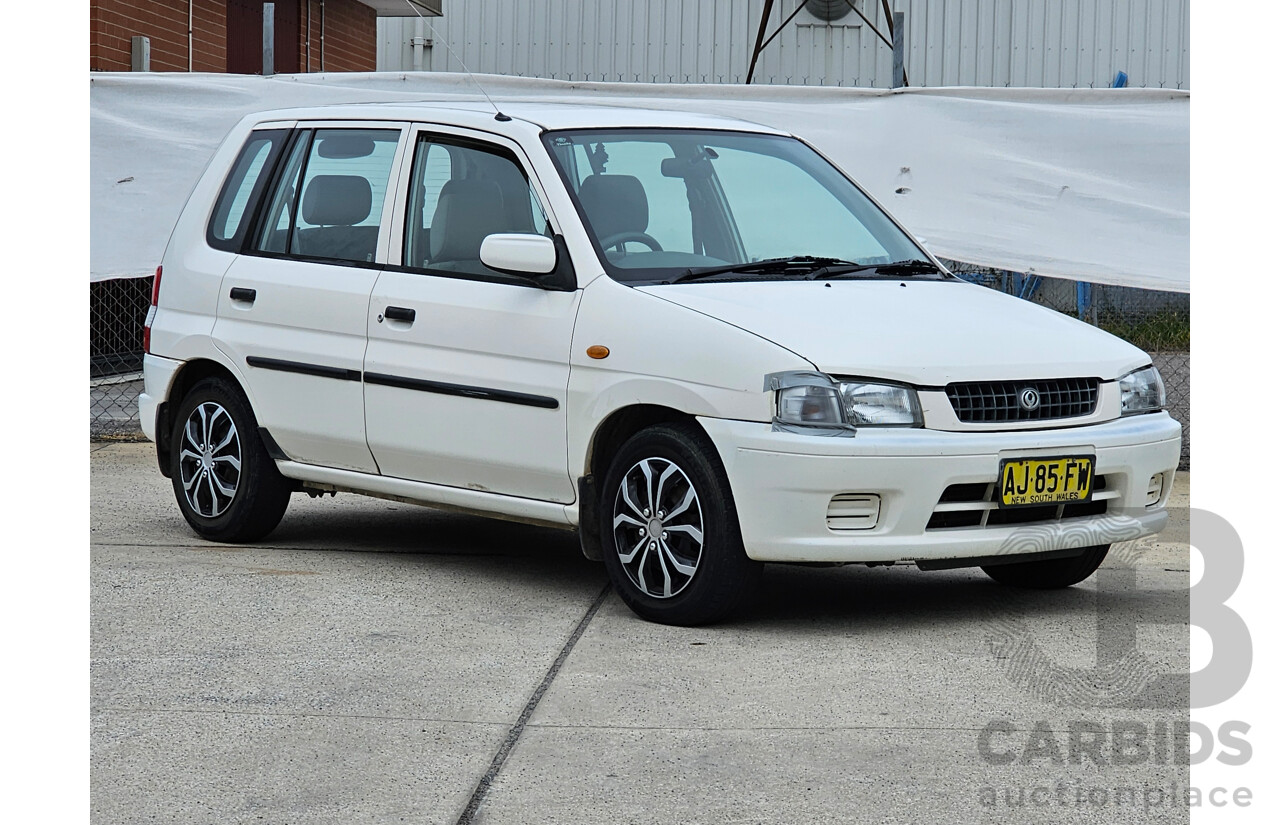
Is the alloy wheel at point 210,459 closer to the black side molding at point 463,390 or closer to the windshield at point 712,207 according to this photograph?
the black side molding at point 463,390

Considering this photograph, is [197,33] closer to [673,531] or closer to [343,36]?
[343,36]

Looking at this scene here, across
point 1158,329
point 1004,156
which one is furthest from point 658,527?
Result: point 1158,329

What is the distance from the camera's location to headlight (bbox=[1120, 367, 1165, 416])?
604 centimetres

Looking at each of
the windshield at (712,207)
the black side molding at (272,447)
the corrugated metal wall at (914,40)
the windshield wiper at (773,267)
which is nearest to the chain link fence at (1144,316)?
the corrugated metal wall at (914,40)

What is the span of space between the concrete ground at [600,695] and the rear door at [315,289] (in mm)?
593

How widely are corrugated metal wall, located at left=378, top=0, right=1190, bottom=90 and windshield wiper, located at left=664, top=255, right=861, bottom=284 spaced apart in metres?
14.9

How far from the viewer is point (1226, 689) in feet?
17.0

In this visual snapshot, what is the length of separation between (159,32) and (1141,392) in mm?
11651

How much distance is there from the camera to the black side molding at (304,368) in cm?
688

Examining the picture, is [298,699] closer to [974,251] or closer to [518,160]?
[518,160]

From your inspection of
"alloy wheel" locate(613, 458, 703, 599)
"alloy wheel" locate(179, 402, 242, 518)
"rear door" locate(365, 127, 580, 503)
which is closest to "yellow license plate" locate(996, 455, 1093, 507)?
"alloy wheel" locate(613, 458, 703, 599)

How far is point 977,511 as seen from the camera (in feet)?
18.6

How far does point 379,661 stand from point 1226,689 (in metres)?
2.57

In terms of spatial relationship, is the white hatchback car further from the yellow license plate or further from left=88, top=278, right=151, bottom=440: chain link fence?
left=88, top=278, right=151, bottom=440: chain link fence
